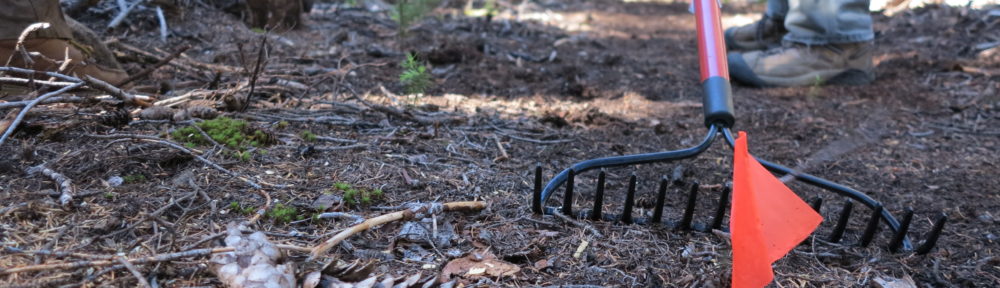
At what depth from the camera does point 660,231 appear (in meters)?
1.97

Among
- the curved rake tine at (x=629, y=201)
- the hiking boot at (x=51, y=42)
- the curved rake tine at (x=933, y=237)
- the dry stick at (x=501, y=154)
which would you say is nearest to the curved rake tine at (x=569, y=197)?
the curved rake tine at (x=629, y=201)

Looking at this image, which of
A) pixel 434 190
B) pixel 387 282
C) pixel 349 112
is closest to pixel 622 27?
pixel 349 112

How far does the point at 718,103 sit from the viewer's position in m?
2.10

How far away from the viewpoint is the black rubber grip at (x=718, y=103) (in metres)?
2.08

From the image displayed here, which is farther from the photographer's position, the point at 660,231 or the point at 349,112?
the point at 349,112

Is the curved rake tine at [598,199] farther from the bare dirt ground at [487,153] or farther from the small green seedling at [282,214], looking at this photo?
the small green seedling at [282,214]

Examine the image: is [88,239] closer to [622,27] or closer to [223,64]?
[223,64]

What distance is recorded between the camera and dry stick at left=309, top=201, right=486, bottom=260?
1605 mm

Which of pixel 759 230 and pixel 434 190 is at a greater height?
pixel 759 230

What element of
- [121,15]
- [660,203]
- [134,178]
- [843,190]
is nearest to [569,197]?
[660,203]

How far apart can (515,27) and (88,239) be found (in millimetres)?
4780

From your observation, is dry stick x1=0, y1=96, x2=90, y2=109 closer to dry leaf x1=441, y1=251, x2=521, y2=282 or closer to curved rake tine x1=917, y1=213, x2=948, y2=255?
dry leaf x1=441, y1=251, x2=521, y2=282

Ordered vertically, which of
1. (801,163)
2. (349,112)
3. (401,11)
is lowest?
(801,163)

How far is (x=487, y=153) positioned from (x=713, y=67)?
929 mm
